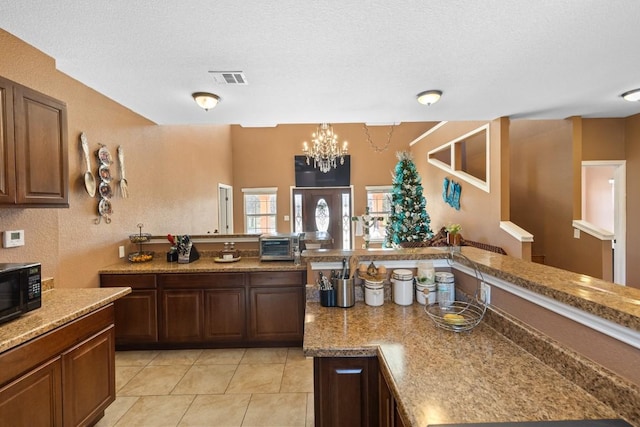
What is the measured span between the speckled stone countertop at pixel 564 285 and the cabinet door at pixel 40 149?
5.96 feet

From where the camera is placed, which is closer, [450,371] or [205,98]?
[450,371]

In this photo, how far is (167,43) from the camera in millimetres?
2104

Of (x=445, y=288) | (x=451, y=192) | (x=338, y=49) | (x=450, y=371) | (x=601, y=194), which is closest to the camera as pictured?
(x=450, y=371)

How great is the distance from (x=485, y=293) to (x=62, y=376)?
2460mm

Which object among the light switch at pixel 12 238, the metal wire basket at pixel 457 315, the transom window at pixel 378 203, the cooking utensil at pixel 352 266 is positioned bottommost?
the metal wire basket at pixel 457 315

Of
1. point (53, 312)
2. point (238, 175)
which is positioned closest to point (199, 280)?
point (53, 312)

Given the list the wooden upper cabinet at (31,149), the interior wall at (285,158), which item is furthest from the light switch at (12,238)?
the interior wall at (285,158)

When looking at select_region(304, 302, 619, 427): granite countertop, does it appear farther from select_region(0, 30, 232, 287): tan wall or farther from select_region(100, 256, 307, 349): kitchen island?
select_region(0, 30, 232, 287): tan wall

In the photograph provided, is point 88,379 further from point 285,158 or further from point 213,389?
point 285,158

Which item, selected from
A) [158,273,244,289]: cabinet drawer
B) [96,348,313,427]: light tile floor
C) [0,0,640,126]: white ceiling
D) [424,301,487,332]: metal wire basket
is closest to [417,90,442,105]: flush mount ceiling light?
[0,0,640,126]: white ceiling

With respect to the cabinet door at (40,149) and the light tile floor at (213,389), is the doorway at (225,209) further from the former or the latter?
the cabinet door at (40,149)

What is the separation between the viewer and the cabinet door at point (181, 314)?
310 cm

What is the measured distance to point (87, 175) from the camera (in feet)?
9.35

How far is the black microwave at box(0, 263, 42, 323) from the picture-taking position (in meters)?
1.52
